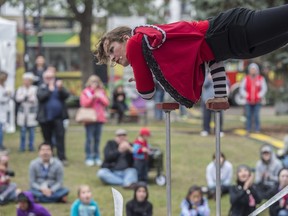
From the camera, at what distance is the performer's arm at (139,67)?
3.64 m

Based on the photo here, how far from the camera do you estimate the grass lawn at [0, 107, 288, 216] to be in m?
8.42

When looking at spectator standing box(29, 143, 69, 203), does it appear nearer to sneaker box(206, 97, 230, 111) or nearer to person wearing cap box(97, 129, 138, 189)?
person wearing cap box(97, 129, 138, 189)

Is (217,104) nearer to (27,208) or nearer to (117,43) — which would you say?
(117,43)

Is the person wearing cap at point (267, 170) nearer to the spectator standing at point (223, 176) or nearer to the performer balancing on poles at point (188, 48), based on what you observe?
the spectator standing at point (223, 176)

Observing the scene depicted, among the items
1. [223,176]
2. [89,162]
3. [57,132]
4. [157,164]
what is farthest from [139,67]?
[89,162]

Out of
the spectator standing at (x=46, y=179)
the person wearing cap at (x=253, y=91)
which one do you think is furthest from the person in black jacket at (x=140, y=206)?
the person wearing cap at (x=253, y=91)

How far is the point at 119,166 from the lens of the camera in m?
9.45

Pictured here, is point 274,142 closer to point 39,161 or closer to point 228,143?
point 228,143

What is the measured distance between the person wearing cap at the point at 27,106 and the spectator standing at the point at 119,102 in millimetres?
5275

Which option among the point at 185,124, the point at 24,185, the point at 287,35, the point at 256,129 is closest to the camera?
the point at 287,35

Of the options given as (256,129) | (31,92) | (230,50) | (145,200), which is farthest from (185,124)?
(230,50)

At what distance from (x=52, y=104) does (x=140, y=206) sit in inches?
139

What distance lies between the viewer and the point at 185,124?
56.3ft

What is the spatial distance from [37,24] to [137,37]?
1395 cm
